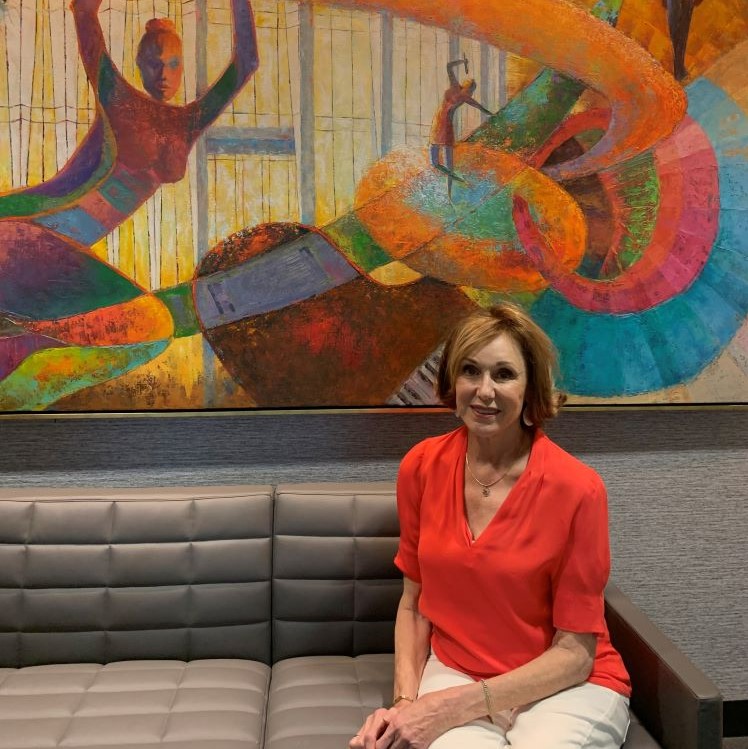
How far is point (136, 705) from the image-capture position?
1.66m

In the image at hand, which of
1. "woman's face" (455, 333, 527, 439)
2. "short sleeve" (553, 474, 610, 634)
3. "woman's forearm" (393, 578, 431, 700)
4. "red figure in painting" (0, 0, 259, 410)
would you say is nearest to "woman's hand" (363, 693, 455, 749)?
"woman's forearm" (393, 578, 431, 700)

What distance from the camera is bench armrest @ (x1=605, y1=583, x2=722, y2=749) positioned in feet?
4.63

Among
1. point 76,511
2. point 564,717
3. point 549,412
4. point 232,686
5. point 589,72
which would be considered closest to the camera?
point 564,717

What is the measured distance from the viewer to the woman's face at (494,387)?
1.55 m

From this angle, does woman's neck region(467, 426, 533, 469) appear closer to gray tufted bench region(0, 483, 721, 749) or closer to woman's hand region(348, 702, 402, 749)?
gray tufted bench region(0, 483, 721, 749)

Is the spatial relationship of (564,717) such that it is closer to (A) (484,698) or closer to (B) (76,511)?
(A) (484,698)

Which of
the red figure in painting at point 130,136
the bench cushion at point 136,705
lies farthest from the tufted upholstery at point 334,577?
the red figure in painting at point 130,136

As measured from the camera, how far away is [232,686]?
175cm

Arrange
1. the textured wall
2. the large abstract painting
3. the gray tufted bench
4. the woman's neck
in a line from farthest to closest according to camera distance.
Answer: the textured wall, the large abstract painting, the gray tufted bench, the woman's neck

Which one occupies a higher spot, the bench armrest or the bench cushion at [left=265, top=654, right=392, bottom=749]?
the bench armrest

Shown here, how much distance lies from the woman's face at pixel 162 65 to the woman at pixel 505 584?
941mm

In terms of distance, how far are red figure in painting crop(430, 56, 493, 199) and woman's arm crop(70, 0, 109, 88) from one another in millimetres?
818

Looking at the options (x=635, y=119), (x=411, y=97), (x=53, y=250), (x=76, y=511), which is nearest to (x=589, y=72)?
(x=635, y=119)

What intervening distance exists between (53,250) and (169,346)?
0.36 metres
